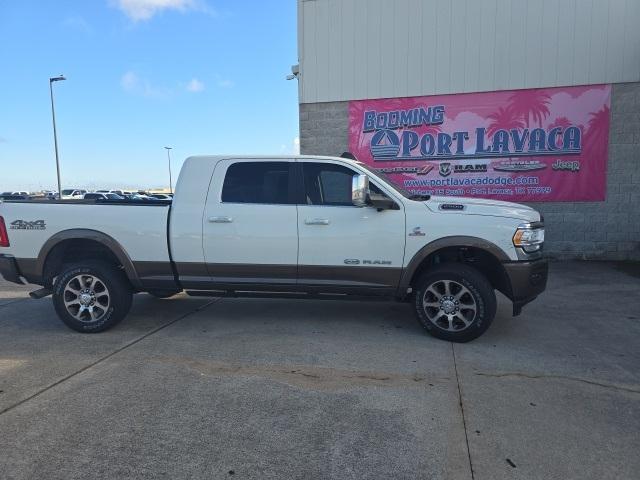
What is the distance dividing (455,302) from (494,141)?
6883 millimetres

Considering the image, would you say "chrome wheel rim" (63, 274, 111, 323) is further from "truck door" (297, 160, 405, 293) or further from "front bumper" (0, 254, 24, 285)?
"truck door" (297, 160, 405, 293)

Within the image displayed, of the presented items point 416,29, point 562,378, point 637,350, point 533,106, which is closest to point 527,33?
point 533,106

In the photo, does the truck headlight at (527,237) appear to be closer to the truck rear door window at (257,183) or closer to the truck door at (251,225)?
the truck door at (251,225)

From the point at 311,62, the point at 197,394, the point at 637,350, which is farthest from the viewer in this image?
the point at 311,62

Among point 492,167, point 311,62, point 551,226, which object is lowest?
point 551,226

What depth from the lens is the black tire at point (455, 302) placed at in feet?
15.9

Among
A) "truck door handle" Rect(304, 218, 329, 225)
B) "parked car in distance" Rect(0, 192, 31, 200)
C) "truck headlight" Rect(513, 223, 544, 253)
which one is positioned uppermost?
"parked car in distance" Rect(0, 192, 31, 200)

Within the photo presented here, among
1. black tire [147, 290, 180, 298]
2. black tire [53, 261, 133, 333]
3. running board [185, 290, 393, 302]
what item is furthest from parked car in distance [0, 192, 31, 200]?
running board [185, 290, 393, 302]

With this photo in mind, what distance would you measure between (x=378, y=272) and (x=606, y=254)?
773 cm

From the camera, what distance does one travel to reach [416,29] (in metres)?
10.7

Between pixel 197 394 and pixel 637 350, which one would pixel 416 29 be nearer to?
pixel 637 350

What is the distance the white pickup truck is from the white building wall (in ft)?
21.4

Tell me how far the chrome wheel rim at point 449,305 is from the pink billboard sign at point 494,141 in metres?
6.42

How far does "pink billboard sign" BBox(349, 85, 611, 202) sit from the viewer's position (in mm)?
10227
